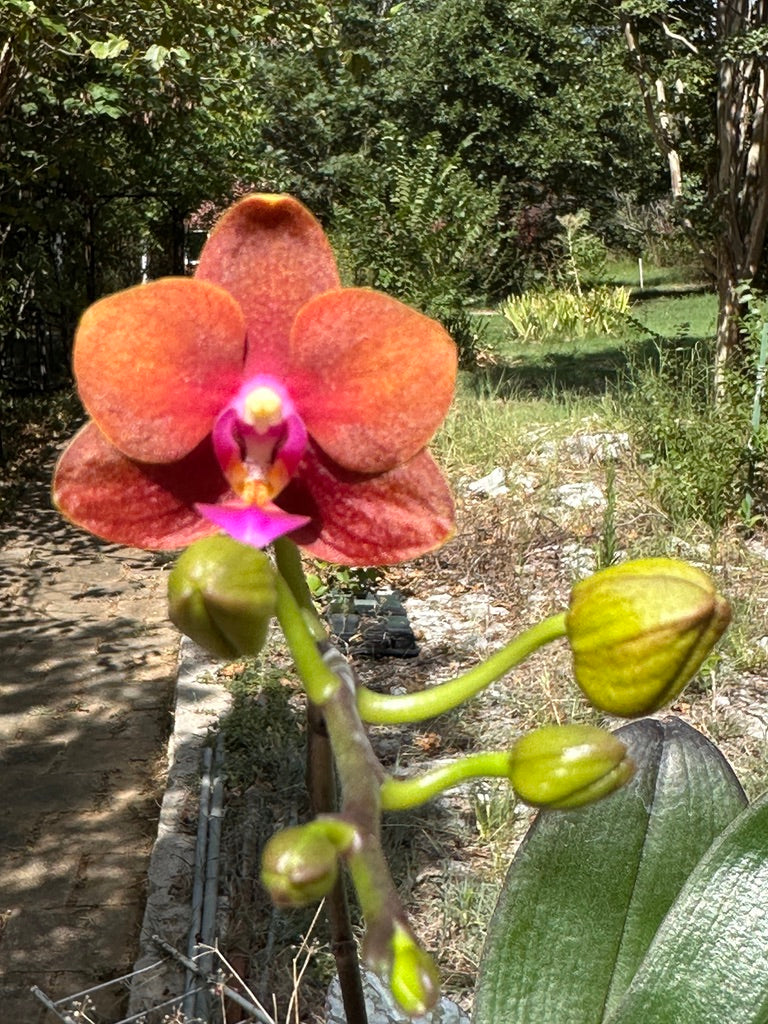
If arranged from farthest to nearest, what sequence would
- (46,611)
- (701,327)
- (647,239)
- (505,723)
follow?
(647,239)
(701,327)
(46,611)
(505,723)

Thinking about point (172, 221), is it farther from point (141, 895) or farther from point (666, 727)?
point (666, 727)

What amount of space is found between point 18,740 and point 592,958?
3.52 metres

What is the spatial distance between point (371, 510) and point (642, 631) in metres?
0.15

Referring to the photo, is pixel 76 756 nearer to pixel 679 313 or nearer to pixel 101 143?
pixel 101 143

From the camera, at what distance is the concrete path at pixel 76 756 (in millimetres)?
2889

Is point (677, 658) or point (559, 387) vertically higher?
point (677, 658)

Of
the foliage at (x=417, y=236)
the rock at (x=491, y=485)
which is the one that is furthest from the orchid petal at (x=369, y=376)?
the foliage at (x=417, y=236)

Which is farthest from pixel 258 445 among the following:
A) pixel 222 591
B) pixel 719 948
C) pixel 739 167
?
pixel 739 167

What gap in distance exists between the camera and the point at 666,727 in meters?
0.86

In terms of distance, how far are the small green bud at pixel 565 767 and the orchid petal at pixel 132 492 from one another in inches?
7.7

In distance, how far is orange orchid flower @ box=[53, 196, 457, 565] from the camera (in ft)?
1.85

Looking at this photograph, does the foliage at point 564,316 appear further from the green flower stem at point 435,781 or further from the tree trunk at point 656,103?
the green flower stem at point 435,781

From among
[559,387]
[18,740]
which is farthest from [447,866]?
[559,387]

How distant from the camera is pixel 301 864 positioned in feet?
1.50
